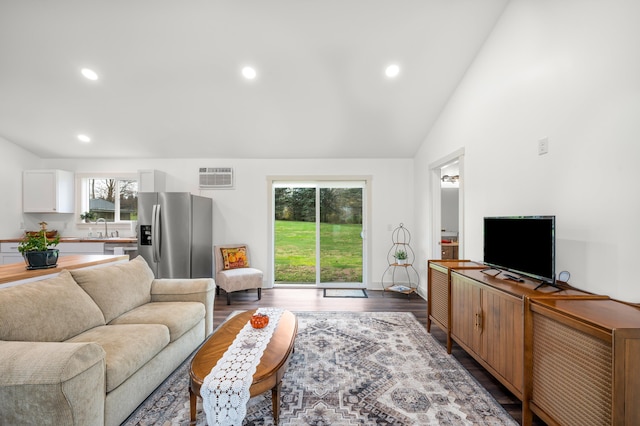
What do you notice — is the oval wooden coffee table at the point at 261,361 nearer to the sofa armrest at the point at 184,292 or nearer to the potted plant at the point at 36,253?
the sofa armrest at the point at 184,292

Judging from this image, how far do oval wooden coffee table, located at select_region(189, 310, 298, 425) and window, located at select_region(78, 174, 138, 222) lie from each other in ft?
13.9

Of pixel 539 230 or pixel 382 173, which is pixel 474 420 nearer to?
pixel 539 230

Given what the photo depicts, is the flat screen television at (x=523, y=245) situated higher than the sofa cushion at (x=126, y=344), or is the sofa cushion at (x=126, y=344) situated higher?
the flat screen television at (x=523, y=245)

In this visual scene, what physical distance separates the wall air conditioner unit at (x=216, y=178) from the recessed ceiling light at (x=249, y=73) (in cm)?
197

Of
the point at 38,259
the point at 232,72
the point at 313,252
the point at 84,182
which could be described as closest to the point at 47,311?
the point at 38,259

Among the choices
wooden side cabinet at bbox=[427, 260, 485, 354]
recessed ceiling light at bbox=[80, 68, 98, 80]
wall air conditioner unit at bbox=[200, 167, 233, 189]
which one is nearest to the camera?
wooden side cabinet at bbox=[427, 260, 485, 354]

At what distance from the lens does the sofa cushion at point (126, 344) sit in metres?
1.62

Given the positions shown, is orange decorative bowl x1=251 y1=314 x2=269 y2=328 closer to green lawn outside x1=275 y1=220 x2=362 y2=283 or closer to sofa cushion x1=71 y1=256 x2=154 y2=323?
sofa cushion x1=71 y1=256 x2=154 y2=323

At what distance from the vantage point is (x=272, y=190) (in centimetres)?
514

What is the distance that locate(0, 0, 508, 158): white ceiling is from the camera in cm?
275

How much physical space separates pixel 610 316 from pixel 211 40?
3.83 metres

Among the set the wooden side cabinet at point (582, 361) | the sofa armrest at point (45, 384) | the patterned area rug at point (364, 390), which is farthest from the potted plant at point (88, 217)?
the wooden side cabinet at point (582, 361)

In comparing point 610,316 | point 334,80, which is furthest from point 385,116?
point 610,316

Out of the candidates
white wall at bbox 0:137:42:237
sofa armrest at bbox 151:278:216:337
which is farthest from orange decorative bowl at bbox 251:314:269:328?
white wall at bbox 0:137:42:237
